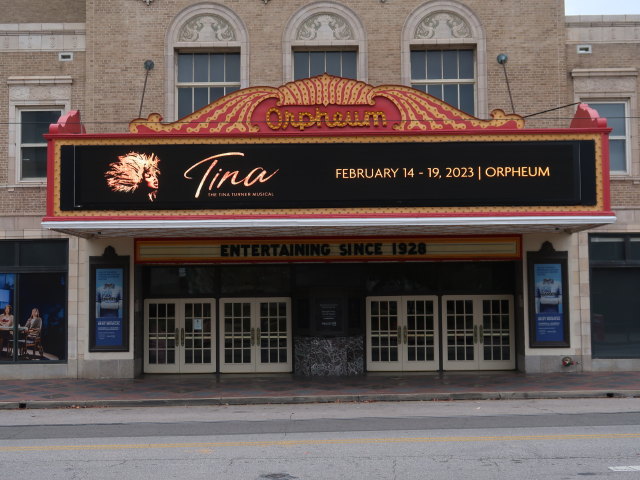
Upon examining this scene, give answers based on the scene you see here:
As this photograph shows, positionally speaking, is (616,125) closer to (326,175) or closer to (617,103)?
(617,103)

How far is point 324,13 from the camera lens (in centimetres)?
1995

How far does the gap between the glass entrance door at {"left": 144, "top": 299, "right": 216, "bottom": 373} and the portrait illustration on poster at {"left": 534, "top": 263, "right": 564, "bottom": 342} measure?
8.15 meters

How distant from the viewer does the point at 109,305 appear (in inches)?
753

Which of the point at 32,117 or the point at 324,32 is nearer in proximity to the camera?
the point at 32,117

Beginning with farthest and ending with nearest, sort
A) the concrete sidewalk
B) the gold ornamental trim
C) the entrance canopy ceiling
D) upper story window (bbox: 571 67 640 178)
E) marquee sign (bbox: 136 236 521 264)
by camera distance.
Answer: upper story window (bbox: 571 67 640 178) → marquee sign (bbox: 136 236 521 264) → the gold ornamental trim → the entrance canopy ceiling → the concrete sidewalk

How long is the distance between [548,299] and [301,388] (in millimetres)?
6633

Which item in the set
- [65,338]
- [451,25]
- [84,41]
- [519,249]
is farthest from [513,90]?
[65,338]

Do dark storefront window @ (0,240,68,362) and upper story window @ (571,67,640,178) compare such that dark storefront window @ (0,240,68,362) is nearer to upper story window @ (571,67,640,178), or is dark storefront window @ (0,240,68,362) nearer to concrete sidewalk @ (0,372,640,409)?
concrete sidewalk @ (0,372,640,409)

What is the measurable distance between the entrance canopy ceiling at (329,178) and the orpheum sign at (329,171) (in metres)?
0.02

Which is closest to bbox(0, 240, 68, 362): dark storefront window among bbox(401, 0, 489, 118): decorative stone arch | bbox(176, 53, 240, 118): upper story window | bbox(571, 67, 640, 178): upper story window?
bbox(176, 53, 240, 118): upper story window

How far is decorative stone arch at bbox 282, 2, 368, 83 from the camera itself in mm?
19781

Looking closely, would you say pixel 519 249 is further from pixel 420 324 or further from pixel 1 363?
pixel 1 363

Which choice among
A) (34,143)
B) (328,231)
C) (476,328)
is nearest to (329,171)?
(328,231)

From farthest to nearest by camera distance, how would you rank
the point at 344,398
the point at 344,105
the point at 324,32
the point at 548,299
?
the point at 324,32 → the point at 548,299 → the point at 344,105 → the point at 344,398
